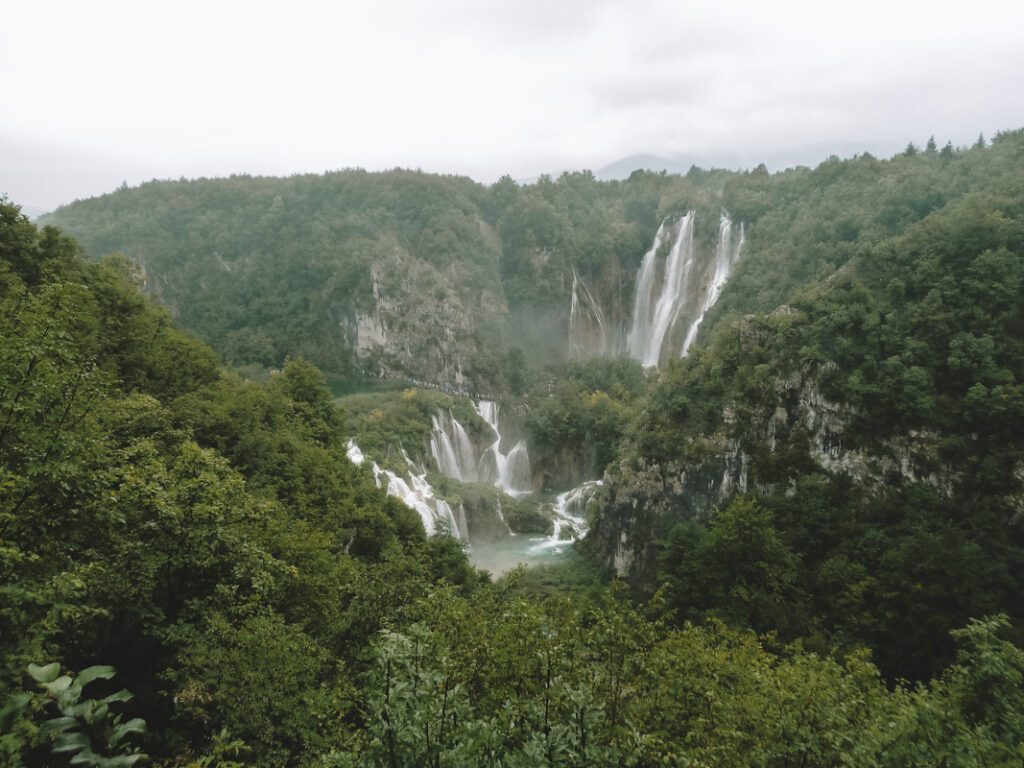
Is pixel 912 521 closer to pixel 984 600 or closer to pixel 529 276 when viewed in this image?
pixel 984 600

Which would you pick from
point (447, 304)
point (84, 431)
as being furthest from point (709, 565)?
point (447, 304)

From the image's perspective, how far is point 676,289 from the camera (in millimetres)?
73250

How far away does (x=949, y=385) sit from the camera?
29812 millimetres

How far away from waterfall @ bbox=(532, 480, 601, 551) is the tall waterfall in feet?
79.0

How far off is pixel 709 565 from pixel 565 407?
29751 mm

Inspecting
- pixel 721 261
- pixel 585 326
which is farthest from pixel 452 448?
pixel 585 326

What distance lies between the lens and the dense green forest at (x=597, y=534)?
6355 mm

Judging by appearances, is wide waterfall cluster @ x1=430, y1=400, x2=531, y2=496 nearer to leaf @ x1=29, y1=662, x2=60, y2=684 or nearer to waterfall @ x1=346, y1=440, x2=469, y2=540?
waterfall @ x1=346, y1=440, x2=469, y2=540

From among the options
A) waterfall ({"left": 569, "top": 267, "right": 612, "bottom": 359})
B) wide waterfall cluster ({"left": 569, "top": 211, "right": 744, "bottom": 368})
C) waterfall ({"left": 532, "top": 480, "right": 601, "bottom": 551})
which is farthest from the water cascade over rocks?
waterfall ({"left": 532, "top": 480, "right": 601, "bottom": 551})

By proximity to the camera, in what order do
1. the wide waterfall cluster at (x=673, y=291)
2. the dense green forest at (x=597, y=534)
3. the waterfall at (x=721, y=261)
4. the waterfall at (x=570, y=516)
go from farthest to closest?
the wide waterfall cluster at (x=673, y=291), the waterfall at (x=721, y=261), the waterfall at (x=570, y=516), the dense green forest at (x=597, y=534)

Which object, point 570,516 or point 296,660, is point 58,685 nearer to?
point 296,660

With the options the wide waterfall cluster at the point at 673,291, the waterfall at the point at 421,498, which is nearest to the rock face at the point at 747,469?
the waterfall at the point at 421,498

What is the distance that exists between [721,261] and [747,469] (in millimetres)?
42907

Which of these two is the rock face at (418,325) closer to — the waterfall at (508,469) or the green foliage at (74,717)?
the waterfall at (508,469)
